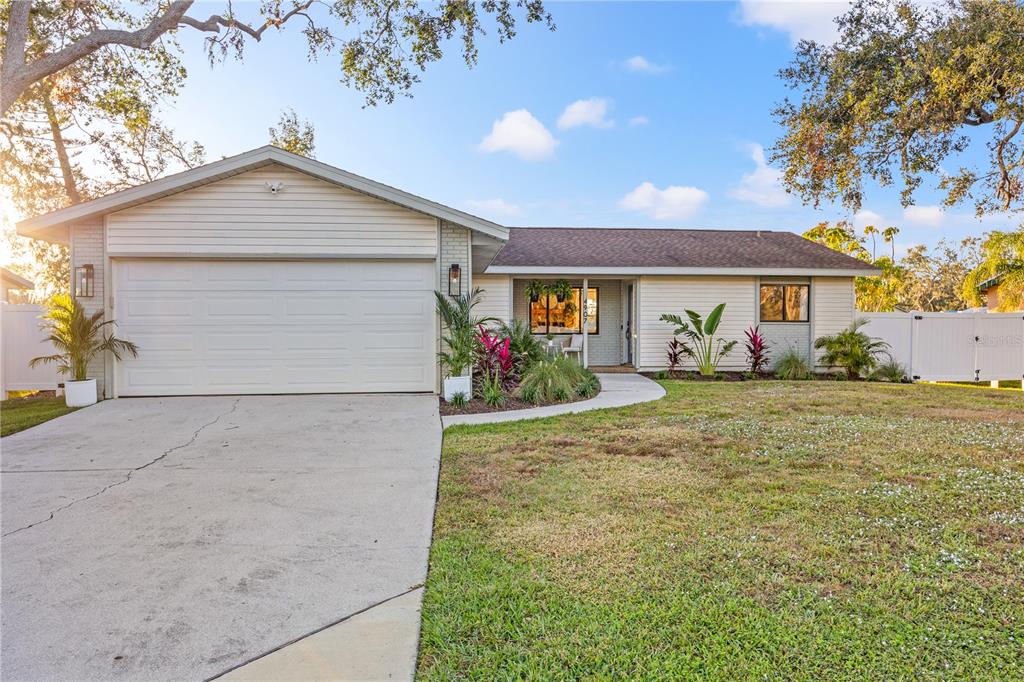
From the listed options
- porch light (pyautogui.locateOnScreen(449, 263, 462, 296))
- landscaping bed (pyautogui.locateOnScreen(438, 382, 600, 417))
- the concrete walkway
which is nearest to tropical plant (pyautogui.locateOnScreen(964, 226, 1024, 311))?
the concrete walkway

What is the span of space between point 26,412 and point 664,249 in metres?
14.0

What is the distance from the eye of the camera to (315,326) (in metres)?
9.08

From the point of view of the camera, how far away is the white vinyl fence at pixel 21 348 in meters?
10.9

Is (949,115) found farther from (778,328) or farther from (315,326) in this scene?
(315,326)

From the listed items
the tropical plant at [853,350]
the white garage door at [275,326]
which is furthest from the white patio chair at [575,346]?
the tropical plant at [853,350]

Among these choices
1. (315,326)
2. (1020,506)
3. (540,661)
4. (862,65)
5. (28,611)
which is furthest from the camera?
(862,65)

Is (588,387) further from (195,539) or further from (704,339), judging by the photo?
(195,539)

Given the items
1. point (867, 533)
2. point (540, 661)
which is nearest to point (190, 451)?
point (540, 661)

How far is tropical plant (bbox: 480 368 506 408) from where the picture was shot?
8.48 meters

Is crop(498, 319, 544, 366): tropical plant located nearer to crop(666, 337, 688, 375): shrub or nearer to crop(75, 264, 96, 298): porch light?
crop(666, 337, 688, 375): shrub

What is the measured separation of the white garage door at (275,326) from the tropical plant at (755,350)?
340 inches

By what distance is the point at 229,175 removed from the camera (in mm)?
8750

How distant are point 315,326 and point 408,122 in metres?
8.22

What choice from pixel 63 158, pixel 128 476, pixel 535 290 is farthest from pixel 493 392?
pixel 63 158
